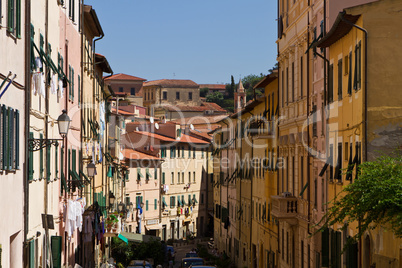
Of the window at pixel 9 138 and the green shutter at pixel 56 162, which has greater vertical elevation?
the window at pixel 9 138

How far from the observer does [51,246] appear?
23141 millimetres

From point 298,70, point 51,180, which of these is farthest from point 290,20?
point 51,180

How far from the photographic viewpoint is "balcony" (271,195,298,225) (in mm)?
35125

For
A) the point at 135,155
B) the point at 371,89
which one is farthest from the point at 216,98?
the point at 371,89

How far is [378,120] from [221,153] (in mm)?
50998

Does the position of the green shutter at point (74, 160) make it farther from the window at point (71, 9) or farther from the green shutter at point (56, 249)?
the green shutter at point (56, 249)

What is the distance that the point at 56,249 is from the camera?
917 inches

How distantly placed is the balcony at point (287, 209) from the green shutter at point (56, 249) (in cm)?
1404

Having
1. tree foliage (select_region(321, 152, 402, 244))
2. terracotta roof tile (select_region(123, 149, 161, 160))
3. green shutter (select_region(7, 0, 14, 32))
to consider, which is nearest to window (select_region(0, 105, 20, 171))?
green shutter (select_region(7, 0, 14, 32))

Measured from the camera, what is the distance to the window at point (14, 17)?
51.4ft

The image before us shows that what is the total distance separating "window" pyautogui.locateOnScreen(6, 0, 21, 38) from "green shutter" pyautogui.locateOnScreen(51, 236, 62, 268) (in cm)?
814

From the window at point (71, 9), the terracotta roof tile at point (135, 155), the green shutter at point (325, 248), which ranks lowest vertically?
the green shutter at point (325, 248)

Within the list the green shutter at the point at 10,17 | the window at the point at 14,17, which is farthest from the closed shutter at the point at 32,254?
the green shutter at the point at 10,17

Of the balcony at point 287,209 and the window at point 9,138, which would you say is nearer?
the window at point 9,138
